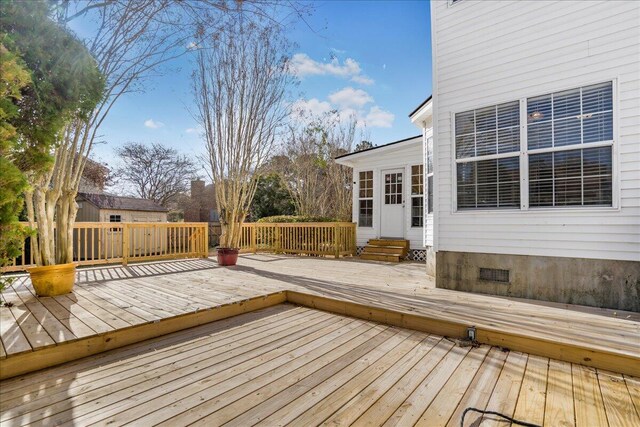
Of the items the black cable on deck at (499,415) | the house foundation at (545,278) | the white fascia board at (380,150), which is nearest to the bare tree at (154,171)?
the white fascia board at (380,150)

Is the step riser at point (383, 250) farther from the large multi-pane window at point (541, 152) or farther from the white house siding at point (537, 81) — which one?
the large multi-pane window at point (541, 152)

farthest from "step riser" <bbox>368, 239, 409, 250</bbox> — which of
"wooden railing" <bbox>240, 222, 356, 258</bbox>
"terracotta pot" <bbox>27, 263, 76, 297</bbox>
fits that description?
"terracotta pot" <bbox>27, 263, 76, 297</bbox>

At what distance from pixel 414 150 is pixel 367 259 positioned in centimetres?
290

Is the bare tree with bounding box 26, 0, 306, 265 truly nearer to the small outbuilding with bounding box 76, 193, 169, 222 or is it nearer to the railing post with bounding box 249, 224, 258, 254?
the railing post with bounding box 249, 224, 258, 254

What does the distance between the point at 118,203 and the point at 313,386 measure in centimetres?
1600

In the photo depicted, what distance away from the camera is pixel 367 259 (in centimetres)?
747

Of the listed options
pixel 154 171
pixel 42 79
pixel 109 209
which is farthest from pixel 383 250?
pixel 154 171

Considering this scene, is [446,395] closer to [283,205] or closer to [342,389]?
[342,389]

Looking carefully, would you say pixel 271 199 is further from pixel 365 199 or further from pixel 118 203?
pixel 365 199

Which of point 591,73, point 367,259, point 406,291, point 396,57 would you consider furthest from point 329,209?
point 591,73

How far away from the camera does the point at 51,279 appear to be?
11.8ft

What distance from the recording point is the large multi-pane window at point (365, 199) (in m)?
8.20

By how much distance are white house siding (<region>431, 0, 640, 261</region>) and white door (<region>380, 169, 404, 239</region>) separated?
130 inches

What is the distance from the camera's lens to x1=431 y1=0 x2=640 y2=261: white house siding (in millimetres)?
3205
